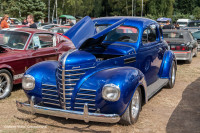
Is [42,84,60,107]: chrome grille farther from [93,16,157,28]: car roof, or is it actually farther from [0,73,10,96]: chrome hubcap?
[93,16,157,28]: car roof

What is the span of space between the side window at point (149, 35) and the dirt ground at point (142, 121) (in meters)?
1.44

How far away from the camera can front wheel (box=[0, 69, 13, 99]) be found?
6215 mm

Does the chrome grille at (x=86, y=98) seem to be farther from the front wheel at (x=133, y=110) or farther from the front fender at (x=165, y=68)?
the front fender at (x=165, y=68)

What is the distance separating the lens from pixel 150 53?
612 centimetres

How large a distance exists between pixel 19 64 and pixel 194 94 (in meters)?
4.58

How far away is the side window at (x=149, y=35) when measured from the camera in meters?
6.00

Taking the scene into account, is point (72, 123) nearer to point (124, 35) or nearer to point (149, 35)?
point (124, 35)

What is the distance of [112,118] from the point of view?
3988mm

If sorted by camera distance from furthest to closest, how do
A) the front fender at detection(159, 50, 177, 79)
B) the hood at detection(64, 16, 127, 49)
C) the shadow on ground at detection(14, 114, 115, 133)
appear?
the front fender at detection(159, 50, 177, 79) < the hood at detection(64, 16, 127, 49) < the shadow on ground at detection(14, 114, 115, 133)

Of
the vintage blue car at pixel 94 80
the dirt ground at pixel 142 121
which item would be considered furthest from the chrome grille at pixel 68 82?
the dirt ground at pixel 142 121

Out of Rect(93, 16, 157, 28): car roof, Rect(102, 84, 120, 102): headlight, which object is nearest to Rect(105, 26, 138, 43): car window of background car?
Rect(93, 16, 157, 28): car roof

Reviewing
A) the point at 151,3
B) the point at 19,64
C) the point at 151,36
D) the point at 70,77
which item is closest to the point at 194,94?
the point at 151,36

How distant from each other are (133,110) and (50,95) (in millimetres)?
1482

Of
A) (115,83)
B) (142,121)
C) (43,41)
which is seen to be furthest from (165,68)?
(43,41)
